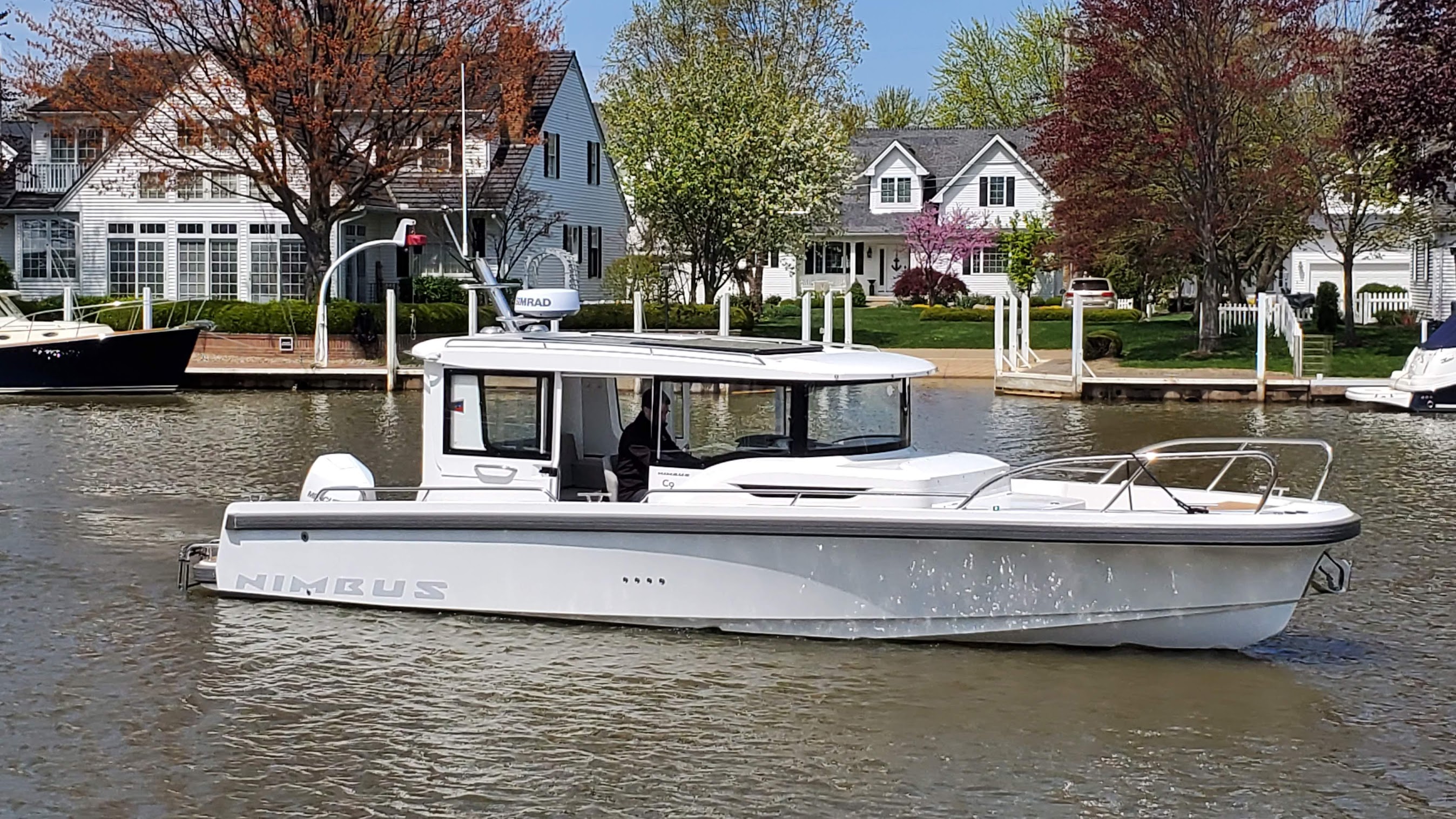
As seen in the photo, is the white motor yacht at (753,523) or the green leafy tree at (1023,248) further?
the green leafy tree at (1023,248)

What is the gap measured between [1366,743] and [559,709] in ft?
15.8

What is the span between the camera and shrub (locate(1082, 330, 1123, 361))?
38.2 meters

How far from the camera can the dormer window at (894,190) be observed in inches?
2719

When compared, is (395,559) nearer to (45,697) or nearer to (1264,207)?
(45,697)

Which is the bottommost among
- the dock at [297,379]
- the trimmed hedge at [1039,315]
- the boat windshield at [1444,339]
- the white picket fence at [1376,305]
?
the dock at [297,379]

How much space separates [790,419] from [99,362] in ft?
77.3

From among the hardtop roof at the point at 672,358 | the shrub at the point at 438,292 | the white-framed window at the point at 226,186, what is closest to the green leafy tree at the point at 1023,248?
the shrub at the point at 438,292

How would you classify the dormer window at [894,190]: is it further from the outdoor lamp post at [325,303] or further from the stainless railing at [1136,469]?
the stainless railing at [1136,469]

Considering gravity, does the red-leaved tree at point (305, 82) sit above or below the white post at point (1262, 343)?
above

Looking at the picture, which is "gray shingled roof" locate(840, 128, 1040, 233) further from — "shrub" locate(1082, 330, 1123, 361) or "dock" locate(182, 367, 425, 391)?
"dock" locate(182, 367, 425, 391)

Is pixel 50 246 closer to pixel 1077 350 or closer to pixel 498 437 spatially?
pixel 1077 350

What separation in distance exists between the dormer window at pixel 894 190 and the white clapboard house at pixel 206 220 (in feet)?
70.8

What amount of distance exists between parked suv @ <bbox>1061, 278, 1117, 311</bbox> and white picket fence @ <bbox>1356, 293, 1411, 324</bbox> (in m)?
9.04

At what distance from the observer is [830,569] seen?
1156cm
